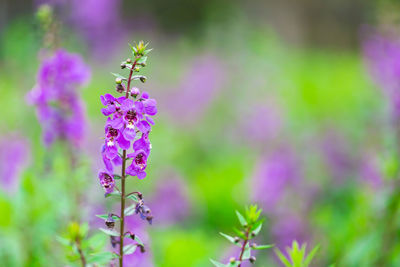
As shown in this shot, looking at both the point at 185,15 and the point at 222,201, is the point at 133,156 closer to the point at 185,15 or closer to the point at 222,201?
the point at 222,201

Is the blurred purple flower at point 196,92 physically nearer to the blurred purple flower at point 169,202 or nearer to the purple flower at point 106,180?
the blurred purple flower at point 169,202

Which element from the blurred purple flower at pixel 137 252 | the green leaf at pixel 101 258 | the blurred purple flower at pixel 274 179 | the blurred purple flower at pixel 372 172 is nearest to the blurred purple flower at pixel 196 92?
the blurred purple flower at pixel 274 179

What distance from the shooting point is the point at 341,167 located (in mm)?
5527

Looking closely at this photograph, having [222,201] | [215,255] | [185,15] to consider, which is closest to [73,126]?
[215,255]

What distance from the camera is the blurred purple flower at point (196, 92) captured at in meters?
9.19

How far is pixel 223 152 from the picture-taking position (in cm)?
805

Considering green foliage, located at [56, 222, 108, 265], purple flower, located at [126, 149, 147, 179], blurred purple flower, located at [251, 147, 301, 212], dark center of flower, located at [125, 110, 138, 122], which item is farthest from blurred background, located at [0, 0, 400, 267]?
dark center of flower, located at [125, 110, 138, 122]

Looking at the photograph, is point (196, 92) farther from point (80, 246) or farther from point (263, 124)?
point (80, 246)

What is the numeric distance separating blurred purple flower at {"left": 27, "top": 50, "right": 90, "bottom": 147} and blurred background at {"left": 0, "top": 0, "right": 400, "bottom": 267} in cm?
9

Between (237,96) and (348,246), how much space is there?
5.98m

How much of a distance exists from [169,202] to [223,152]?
9.72 feet

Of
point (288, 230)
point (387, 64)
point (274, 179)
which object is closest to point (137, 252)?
point (288, 230)

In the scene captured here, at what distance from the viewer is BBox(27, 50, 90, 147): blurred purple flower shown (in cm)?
311

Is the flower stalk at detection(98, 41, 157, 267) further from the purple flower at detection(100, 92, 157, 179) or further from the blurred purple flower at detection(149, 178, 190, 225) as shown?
the blurred purple flower at detection(149, 178, 190, 225)
